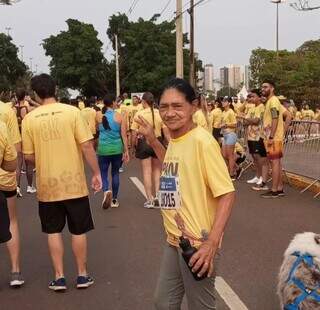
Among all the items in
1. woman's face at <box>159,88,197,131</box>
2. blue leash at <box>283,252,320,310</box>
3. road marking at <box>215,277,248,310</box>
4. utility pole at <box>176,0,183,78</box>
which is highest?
utility pole at <box>176,0,183,78</box>

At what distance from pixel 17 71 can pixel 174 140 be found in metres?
89.2

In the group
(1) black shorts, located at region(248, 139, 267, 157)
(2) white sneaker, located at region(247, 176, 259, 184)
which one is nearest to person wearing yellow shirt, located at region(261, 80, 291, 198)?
(1) black shorts, located at region(248, 139, 267, 157)

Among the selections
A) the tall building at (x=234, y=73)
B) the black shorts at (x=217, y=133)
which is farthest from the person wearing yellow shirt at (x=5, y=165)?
the tall building at (x=234, y=73)

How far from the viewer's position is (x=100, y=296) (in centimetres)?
524

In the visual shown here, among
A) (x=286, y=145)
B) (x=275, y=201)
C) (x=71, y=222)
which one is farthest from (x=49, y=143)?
(x=286, y=145)

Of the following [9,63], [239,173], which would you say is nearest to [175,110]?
[239,173]

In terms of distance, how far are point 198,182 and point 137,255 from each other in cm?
349

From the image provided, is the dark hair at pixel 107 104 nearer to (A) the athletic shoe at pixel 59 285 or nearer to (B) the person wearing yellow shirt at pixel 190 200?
(A) the athletic shoe at pixel 59 285

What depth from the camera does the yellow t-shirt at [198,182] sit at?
3119 millimetres

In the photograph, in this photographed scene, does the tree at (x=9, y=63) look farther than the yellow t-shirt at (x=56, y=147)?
Yes

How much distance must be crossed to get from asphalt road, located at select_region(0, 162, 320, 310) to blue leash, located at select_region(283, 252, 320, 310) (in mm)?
984

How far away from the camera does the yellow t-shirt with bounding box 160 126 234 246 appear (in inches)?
123

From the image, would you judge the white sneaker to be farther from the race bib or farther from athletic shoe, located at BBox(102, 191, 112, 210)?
the race bib

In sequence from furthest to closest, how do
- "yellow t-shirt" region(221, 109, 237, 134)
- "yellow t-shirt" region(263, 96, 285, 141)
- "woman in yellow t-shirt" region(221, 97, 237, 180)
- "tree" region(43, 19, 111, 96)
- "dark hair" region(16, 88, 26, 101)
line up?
"tree" region(43, 19, 111, 96) → "yellow t-shirt" region(221, 109, 237, 134) → "woman in yellow t-shirt" region(221, 97, 237, 180) → "dark hair" region(16, 88, 26, 101) → "yellow t-shirt" region(263, 96, 285, 141)
